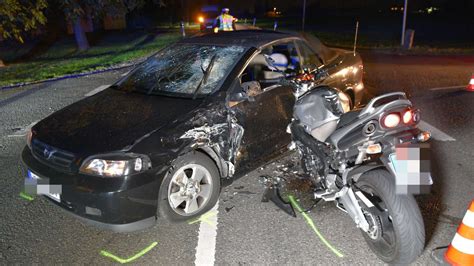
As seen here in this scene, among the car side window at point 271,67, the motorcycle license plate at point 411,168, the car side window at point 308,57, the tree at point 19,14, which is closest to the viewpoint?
the motorcycle license plate at point 411,168

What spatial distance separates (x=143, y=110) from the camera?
3689mm

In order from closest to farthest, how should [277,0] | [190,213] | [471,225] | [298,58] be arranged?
[471,225] → [190,213] → [298,58] → [277,0]

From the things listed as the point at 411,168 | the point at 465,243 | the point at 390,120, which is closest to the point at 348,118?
the point at 390,120

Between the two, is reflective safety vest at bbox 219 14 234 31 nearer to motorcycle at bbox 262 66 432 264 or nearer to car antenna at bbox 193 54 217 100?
car antenna at bbox 193 54 217 100

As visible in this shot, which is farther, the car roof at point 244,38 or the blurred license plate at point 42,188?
the car roof at point 244,38

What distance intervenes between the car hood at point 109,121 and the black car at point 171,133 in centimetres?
1

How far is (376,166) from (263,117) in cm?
146

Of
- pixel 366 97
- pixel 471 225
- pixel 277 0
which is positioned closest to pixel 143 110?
pixel 471 225

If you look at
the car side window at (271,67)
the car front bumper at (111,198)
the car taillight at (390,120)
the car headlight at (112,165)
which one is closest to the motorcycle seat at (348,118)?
the car taillight at (390,120)

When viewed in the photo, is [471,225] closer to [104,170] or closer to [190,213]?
[190,213]

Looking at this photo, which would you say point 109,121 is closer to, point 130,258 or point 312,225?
point 130,258

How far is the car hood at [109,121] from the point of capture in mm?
3246

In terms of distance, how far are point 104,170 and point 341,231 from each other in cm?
208

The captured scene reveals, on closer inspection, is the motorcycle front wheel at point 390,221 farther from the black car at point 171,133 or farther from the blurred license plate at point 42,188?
the blurred license plate at point 42,188
